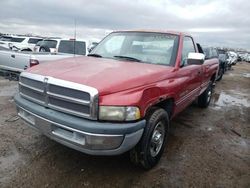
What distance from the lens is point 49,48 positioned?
11508mm

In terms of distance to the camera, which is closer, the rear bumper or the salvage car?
the rear bumper

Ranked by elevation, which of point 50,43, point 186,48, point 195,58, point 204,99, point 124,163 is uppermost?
point 186,48

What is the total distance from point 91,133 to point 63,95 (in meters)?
0.57

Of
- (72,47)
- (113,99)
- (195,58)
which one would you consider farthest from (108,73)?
(72,47)

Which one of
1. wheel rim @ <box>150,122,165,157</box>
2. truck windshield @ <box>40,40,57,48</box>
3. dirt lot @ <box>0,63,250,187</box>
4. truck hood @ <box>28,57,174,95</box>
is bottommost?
dirt lot @ <box>0,63,250,187</box>

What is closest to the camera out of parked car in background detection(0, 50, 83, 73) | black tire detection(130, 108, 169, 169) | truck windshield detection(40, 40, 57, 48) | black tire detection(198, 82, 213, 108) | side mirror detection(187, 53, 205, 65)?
black tire detection(130, 108, 169, 169)

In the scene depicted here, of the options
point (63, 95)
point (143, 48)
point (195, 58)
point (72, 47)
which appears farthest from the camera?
point (72, 47)

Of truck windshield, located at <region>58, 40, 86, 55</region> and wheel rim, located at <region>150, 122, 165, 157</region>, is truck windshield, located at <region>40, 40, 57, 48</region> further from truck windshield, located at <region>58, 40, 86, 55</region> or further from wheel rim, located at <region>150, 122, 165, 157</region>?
wheel rim, located at <region>150, 122, 165, 157</region>

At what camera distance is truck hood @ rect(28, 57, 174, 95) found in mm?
2805

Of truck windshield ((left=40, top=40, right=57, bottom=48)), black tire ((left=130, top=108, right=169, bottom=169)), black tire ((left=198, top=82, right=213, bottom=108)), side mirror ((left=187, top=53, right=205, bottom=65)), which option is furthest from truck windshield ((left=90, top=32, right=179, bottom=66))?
truck windshield ((left=40, top=40, right=57, bottom=48))

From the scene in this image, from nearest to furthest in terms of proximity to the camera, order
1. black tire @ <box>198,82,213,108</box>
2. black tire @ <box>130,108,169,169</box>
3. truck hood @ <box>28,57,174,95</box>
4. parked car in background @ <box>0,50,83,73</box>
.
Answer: truck hood @ <box>28,57,174,95</box> < black tire @ <box>130,108,169,169</box> < parked car in background @ <box>0,50,83,73</box> < black tire @ <box>198,82,213,108</box>

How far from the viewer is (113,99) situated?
2719mm

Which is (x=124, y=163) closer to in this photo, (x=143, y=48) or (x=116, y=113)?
(x=116, y=113)

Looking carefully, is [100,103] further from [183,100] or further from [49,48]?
[49,48]
